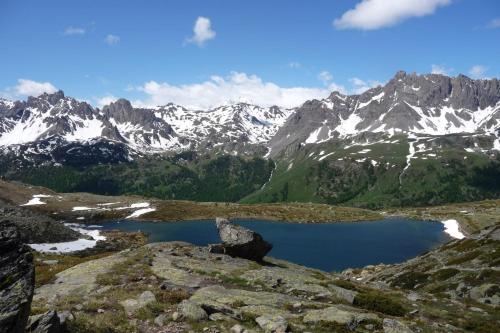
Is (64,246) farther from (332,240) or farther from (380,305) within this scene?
(332,240)

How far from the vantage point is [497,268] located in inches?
2148

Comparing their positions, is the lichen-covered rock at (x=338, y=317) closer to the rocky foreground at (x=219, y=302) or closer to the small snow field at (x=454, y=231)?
the rocky foreground at (x=219, y=302)

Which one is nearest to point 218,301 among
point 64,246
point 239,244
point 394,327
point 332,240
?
point 394,327

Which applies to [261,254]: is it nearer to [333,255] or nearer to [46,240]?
[46,240]

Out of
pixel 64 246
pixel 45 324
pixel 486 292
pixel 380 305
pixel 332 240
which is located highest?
pixel 45 324

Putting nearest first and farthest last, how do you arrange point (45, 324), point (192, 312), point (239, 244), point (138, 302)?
point (45, 324)
point (192, 312)
point (138, 302)
point (239, 244)

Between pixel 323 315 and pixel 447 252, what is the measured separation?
6671 centimetres

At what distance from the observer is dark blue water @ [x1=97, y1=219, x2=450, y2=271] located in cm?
12644

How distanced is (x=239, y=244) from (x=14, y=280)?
31.2 metres

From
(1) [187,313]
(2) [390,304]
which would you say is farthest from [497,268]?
(1) [187,313]

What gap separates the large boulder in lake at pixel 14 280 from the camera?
42.8 feet

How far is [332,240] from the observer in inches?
6299

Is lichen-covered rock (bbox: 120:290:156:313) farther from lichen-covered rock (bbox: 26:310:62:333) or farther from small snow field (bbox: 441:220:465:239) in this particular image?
small snow field (bbox: 441:220:465:239)

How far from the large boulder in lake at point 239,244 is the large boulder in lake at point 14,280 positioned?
29.5 m
